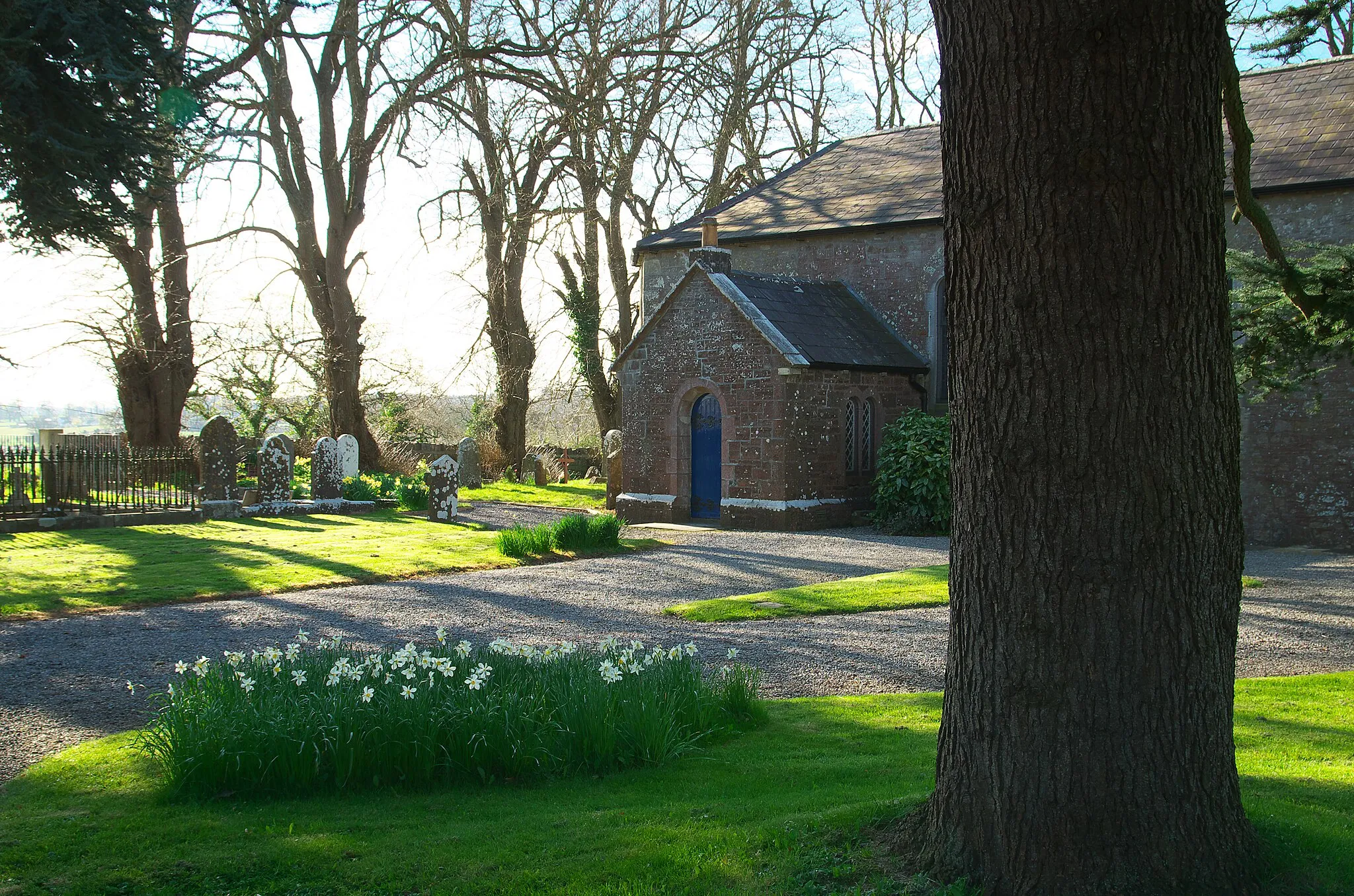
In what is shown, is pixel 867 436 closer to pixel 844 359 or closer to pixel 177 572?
pixel 844 359

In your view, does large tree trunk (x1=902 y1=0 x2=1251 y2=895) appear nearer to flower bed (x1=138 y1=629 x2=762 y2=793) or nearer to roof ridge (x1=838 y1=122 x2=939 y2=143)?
flower bed (x1=138 y1=629 x2=762 y2=793)

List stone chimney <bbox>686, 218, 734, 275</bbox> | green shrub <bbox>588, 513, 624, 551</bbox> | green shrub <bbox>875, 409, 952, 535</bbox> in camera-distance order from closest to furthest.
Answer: green shrub <bbox>588, 513, 624, 551</bbox>, green shrub <bbox>875, 409, 952, 535</bbox>, stone chimney <bbox>686, 218, 734, 275</bbox>

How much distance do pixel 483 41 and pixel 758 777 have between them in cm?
2265

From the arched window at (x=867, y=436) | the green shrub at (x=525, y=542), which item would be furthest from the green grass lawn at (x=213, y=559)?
the arched window at (x=867, y=436)

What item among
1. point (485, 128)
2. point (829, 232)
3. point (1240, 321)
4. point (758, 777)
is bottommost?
point (758, 777)

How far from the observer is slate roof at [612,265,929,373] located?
1808 centimetres

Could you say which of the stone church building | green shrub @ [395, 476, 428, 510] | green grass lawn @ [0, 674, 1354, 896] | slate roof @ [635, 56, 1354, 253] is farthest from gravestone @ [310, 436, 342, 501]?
green grass lawn @ [0, 674, 1354, 896]

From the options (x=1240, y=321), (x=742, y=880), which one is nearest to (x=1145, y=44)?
(x=742, y=880)

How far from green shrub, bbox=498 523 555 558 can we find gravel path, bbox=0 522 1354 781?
1.79 feet

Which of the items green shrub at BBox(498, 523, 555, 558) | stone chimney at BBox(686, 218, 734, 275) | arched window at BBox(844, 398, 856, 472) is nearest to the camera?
green shrub at BBox(498, 523, 555, 558)

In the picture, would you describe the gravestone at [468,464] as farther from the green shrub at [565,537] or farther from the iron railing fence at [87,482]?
the green shrub at [565,537]

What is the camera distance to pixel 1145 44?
10.9ft

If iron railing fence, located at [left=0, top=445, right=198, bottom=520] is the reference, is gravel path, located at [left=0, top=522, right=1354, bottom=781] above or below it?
below

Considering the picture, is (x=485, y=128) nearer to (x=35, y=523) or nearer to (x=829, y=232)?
(x=829, y=232)
